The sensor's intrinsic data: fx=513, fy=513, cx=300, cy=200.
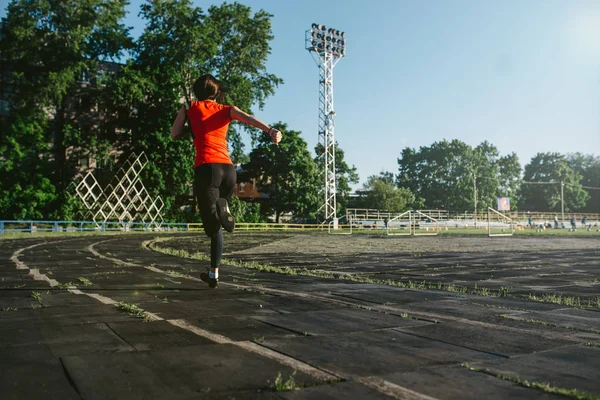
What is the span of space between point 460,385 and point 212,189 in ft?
11.1

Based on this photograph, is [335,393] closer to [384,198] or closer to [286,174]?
[286,174]

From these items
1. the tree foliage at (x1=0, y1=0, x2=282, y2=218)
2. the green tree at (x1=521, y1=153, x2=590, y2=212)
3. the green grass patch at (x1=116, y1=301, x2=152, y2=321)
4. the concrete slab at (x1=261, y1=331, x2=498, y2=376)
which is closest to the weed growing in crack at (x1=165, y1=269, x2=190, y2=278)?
the green grass patch at (x1=116, y1=301, x2=152, y2=321)

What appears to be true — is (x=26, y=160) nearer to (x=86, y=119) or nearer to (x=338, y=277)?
(x=86, y=119)

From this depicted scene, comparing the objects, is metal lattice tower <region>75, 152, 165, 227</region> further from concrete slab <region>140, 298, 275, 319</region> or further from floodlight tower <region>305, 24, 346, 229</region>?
concrete slab <region>140, 298, 275, 319</region>

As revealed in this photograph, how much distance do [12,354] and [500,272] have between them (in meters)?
7.31

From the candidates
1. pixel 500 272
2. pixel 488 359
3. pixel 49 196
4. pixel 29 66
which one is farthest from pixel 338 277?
pixel 29 66

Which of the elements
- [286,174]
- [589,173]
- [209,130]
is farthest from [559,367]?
[589,173]

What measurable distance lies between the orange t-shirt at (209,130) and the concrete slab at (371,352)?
258cm

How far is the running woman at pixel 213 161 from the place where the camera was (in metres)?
5.02

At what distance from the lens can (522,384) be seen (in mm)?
2137

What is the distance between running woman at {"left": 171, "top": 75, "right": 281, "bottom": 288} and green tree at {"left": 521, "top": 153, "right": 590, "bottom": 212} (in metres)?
118

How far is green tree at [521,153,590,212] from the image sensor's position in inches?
4510

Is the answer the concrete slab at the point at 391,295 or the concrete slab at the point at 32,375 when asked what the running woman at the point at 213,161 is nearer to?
the concrete slab at the point at 391,295

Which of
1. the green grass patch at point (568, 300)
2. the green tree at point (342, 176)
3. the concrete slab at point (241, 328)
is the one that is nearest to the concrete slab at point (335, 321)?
the concrete slab at point (241, 328)
